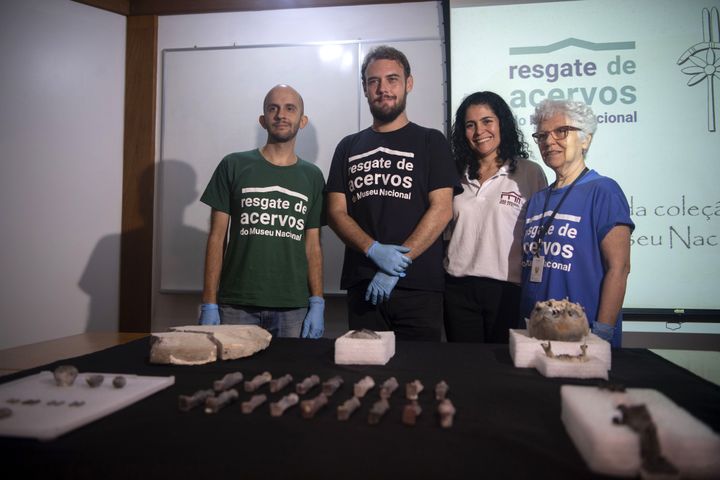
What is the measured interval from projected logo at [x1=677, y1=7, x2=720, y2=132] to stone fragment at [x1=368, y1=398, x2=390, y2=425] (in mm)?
2613

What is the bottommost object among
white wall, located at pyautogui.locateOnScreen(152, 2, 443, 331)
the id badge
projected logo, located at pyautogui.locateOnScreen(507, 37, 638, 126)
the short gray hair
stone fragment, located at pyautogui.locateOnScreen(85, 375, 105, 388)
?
stone fragment, located at pyautogui.locateOnScreen(85, 375, 105, 388)

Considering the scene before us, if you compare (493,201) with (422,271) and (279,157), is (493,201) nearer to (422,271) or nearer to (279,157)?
(422,271)

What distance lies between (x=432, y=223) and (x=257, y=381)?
1035mm

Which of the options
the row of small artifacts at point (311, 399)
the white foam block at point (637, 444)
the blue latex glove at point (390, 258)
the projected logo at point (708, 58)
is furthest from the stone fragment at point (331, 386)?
the projected logo at point (708, 58)

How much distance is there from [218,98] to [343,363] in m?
2.35

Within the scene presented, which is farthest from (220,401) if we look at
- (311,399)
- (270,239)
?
(270,239)

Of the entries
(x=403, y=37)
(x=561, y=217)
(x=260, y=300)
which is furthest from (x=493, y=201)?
(x=403, y=37)

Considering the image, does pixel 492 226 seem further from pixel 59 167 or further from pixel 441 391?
pixel 59 167

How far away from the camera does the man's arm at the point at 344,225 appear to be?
1816 millimetres

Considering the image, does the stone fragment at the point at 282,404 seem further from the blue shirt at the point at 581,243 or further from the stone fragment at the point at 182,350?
the blue shirt at the point at 581,243

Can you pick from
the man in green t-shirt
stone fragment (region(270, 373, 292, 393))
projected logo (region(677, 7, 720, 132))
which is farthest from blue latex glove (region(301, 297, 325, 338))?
projected logo (region(677, 7, 720, 132))

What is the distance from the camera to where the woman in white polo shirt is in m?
1.93

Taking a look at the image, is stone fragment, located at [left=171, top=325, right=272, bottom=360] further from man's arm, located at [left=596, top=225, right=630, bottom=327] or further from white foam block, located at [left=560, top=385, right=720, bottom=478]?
man's arm, located at [left=596, top=225, right=630, bottom=327]

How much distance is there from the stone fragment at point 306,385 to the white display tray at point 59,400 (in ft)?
0.96
